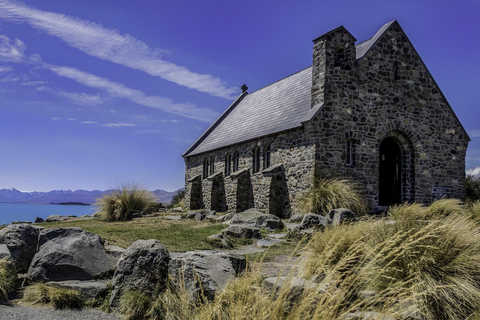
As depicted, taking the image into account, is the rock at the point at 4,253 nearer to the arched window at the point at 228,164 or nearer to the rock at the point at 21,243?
the rock at the point at 21,243

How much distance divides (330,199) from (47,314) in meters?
11.3

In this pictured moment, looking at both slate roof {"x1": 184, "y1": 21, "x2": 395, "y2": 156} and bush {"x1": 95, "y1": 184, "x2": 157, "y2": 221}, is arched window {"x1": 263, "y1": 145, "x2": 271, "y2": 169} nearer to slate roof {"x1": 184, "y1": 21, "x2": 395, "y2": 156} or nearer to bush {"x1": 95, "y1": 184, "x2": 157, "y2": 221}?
slate roof {"x1": 184, "y1": 21, "x2": 395, "y2": 156}

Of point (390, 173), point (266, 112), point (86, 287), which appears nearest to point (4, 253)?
point (86, 287)

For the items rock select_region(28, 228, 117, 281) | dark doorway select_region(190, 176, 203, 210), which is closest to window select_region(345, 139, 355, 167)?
rock select_region(28, 228, 117, 281)

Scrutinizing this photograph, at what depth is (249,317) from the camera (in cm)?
390

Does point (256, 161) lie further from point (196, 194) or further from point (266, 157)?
point (196, 194)

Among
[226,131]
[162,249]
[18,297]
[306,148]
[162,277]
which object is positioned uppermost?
[226,131]

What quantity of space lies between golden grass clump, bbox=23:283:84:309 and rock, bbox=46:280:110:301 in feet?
0.36

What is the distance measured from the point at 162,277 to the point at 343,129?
12.8m

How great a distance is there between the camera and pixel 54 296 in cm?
625

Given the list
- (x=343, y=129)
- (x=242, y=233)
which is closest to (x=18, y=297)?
(x=242, y=233)

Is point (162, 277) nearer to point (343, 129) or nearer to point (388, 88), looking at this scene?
point (343, 129)

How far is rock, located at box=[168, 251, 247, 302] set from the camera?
545 cm

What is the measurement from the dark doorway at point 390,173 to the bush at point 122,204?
12686 millimetres
